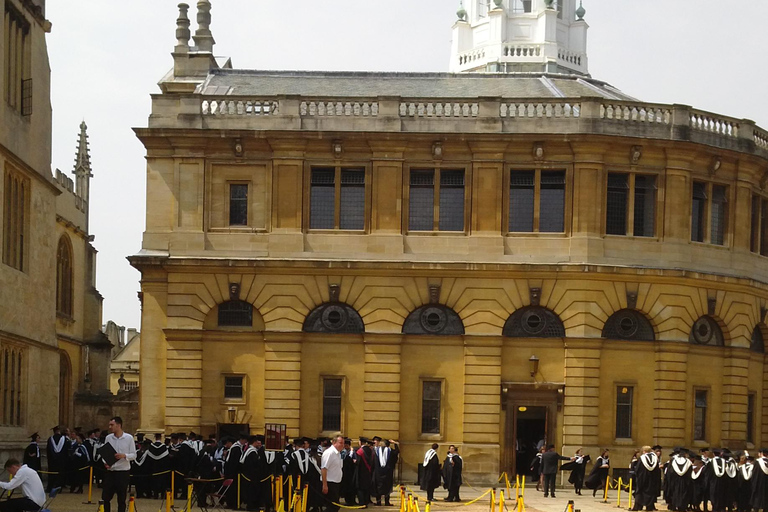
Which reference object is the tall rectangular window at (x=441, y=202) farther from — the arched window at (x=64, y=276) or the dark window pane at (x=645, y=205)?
the arched window at (x=64, y=276)

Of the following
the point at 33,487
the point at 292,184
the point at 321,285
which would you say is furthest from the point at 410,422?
the point at 33,487

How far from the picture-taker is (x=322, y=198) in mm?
44094

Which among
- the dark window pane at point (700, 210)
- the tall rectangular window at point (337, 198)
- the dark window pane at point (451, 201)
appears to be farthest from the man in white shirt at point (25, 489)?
the dark window pane at point (700, 210)

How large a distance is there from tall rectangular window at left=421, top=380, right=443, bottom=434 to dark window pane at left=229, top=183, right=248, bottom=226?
755 centimetres

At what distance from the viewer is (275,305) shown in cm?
4338

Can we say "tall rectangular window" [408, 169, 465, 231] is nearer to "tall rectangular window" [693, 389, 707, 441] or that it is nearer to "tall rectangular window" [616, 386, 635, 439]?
"tall rectangular window" [616, 386, 635, 439]

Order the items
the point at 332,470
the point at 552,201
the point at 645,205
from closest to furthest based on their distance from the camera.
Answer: the point at 332,470
the point at 552,201
the point at 645,205

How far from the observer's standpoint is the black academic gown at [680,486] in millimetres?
36406

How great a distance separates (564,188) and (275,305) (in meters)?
9.52

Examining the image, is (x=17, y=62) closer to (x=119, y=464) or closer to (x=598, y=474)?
(x=119, y=464)

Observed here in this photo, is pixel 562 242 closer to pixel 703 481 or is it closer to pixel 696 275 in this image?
pixel 696 275

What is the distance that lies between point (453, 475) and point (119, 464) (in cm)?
1314

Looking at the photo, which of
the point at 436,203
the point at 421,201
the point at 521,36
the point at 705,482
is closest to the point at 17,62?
the point at 421,201

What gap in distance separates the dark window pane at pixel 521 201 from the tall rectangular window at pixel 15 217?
14459 mm
